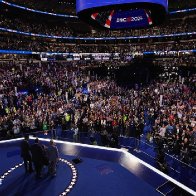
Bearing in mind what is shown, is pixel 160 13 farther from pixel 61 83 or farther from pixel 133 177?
pixel 61 83

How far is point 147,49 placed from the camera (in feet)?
133

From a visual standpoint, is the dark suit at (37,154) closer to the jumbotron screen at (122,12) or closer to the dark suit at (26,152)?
the dark suit at (26,152)

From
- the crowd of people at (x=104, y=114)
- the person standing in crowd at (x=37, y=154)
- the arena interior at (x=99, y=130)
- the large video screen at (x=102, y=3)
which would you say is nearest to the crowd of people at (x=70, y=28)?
the arena interior at (x=99, y=130)

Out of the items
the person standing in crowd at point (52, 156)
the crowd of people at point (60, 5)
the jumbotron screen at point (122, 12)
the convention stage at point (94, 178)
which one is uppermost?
the crowd of people at point (60, 5)

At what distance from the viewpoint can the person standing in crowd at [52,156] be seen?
7.93 metres

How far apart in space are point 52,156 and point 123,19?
15.8 ft

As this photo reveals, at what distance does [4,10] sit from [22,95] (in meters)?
24.4

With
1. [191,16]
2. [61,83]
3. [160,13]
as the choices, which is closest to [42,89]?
[61,83]

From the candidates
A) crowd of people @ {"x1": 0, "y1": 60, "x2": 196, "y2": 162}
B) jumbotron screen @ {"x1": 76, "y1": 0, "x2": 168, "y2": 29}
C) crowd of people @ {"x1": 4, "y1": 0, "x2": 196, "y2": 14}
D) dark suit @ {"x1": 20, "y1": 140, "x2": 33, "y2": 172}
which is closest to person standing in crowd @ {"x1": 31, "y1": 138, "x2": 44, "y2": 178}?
dark suit @ {"x1": 20, "y1": 140, "x2": 33, "y2": 172}

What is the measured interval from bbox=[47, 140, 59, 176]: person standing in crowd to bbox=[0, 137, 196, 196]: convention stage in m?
0.23

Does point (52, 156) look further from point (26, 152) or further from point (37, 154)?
point (26, 152)

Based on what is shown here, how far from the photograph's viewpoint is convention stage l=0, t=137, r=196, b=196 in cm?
700

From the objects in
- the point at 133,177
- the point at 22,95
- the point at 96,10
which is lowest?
the point at 133,177

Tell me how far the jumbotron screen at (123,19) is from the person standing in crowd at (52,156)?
408cm
